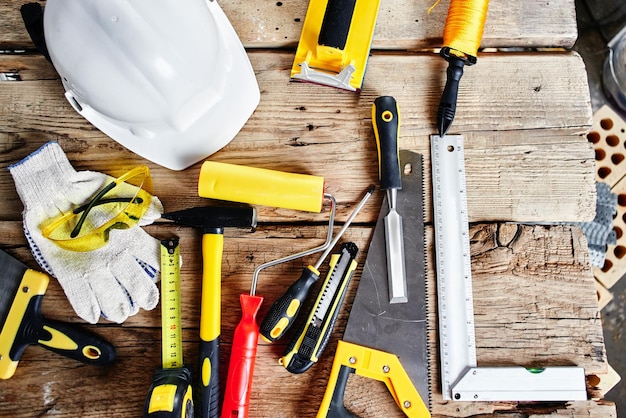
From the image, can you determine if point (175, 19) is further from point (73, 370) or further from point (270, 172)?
point (73, 370)

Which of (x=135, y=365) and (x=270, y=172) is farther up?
(x=270, y=172)

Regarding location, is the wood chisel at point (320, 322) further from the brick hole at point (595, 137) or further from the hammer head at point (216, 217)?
the brick hole at point (595, 137)

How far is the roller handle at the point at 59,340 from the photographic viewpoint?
0.99m

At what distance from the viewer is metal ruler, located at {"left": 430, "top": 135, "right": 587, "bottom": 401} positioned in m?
0.98

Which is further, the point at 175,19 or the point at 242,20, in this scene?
the point at 242,20

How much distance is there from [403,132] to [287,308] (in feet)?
1.40

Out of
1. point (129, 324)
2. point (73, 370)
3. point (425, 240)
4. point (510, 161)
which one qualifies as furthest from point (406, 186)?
point (73, 370)

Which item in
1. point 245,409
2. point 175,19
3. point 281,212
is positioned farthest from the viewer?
point 281,212

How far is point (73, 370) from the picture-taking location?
40.2 inches

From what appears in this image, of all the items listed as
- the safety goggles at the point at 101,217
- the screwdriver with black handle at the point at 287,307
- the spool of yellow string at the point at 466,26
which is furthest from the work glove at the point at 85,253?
the spool of yellow string at the point at 466,26

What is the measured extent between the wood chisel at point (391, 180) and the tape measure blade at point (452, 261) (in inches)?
3.1

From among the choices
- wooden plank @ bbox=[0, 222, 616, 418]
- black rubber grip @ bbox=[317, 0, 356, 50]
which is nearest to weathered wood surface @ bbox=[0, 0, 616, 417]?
wooden plank @ bbox=[0, 222, 616, 418]

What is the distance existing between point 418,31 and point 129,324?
0.85 meters

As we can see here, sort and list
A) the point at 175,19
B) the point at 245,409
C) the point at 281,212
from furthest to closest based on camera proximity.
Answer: the point at 281,212, the point at 245,409, the point at 175,19
